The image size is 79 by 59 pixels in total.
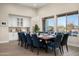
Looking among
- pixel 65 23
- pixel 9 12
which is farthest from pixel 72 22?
pixel 9 12

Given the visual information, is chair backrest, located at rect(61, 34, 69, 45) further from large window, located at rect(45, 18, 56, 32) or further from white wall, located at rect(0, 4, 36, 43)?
white wall, located at rect(0, 4, 36, 43)

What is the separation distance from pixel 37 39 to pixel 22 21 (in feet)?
2.75

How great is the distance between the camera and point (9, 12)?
3186 mm

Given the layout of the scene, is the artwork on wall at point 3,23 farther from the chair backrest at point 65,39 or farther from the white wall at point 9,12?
the chair backrest at point 65,39

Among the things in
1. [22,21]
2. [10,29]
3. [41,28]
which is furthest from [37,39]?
[10,29]

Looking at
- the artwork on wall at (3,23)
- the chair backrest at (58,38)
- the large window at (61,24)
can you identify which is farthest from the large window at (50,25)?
the artwork on wall at (3,23)

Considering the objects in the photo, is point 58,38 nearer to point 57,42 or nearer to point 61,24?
point 57,42

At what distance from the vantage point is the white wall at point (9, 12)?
116 inches

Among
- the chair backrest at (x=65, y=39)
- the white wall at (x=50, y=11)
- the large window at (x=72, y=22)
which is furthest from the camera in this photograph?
the white wall at (x=50, y=11)

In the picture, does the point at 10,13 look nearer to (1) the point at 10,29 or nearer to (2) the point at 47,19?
(1) the point at 10,29

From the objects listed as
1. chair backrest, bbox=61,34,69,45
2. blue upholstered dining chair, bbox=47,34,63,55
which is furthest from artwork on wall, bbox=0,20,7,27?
chair backrest, bbox=61,34,69,45

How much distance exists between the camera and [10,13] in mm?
3164

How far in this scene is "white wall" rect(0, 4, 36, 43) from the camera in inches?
116

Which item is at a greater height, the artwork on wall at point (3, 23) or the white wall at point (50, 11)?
the white wall at point (50, 11)
